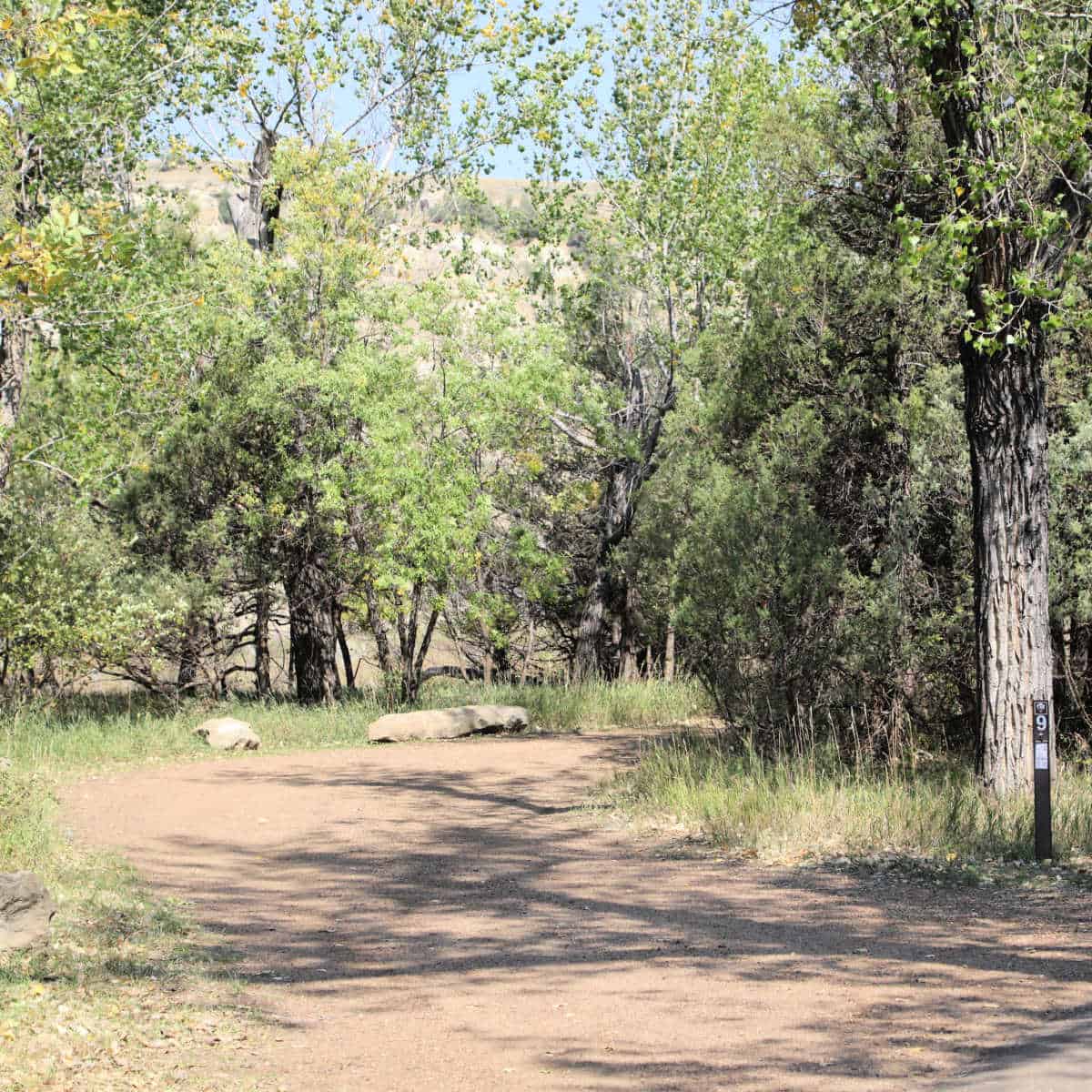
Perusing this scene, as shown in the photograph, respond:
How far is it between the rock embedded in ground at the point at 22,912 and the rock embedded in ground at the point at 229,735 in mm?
10178

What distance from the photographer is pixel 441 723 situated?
17922mm

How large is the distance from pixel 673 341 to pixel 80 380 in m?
10.4

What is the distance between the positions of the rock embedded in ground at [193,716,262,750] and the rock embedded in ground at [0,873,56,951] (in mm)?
10178

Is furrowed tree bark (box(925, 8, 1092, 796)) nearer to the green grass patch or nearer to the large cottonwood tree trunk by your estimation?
the large cottonwood tree trunk

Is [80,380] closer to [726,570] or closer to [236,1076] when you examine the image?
[726,570]

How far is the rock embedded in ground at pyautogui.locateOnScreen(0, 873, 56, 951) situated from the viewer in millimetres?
6688

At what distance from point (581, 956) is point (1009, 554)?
16.3 feet

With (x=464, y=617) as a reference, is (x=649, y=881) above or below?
below

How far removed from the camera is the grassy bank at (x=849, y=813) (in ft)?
29.7

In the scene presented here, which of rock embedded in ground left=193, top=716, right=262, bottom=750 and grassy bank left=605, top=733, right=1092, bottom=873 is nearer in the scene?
grassy bank left=605, top=733, right=1092, bottom=873

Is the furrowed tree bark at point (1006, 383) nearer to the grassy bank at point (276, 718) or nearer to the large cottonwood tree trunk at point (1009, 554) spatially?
the large cottonwood tree trunk at point (1009, 554)

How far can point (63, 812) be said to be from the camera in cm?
1133

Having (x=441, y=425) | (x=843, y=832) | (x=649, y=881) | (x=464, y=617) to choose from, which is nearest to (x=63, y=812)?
(x=649, y=881)

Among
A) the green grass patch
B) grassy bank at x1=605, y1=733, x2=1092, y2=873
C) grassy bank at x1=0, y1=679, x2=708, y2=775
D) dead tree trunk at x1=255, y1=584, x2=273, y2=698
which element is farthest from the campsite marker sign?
dead tree trunk at x1=255, y1=584, x2=273, y2=698
